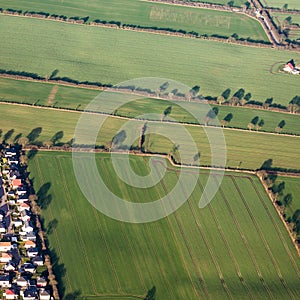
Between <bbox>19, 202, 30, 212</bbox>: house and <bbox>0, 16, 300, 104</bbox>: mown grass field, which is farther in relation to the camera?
<bbox>0, 16, 300, 104</bbox>: mown grass field

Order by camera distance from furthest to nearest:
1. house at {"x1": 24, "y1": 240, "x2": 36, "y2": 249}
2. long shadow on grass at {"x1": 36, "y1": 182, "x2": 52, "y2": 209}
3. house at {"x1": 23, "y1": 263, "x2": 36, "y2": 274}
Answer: long shadow on grass at {"x1": 36, "y1": 182, "x2": 52, "y2": 209} < house at {"x1": 24, "y1": 240, "x2": 36, "y2": 249} < house at {"x1": 23, "y1": 263, "x2": 36, "y2": 274}

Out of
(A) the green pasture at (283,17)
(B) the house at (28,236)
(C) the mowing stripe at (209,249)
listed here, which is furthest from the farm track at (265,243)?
(A) the green pasture at (283,17)

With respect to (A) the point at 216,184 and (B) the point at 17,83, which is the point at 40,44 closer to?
(B) the point at 17,83

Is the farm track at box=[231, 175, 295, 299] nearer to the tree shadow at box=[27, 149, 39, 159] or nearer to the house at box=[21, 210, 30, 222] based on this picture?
the tree shadow at box=[27, 149, 39, 159]

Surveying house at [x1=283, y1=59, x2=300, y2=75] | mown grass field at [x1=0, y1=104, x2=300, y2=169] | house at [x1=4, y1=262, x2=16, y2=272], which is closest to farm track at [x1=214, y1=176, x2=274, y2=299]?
mown grass field at [x1=0, y1=104, x2=300, y2=169]

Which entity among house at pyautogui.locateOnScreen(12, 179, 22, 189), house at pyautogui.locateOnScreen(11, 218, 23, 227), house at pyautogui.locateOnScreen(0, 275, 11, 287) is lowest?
house at pyautogui.locateOnScreen(0, 275, 11, 287)

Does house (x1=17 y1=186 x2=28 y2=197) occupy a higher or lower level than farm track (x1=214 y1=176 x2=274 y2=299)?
higher
